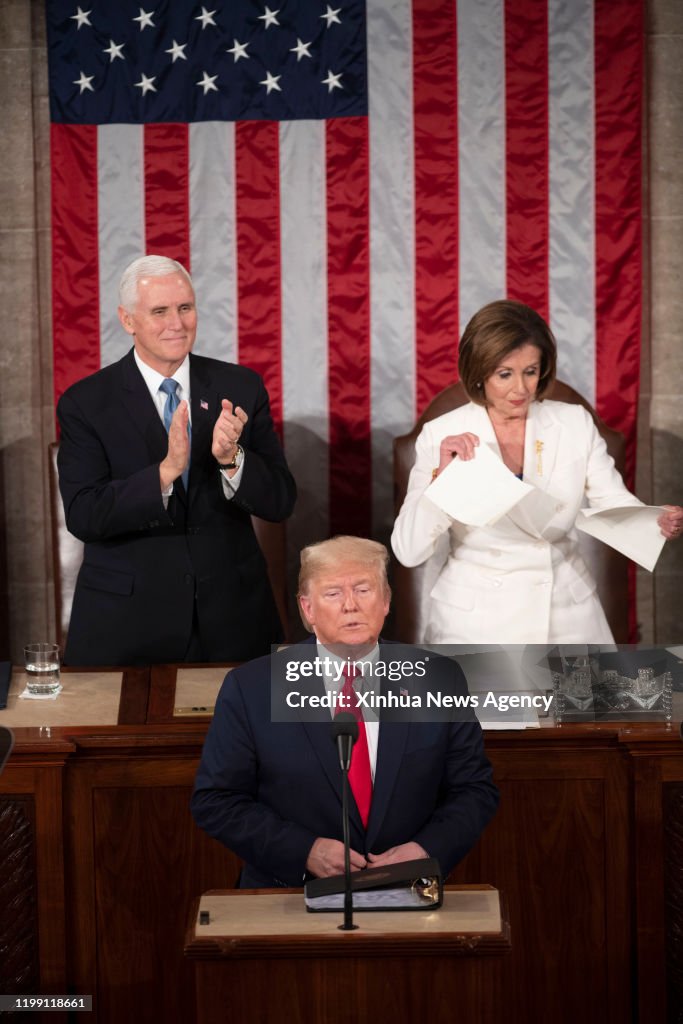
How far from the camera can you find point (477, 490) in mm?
3570

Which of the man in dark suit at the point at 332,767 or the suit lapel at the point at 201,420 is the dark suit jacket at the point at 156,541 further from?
the man in dark suit at the point at 332,767

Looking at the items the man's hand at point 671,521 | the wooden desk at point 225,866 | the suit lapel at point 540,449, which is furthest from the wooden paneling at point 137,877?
the man's hand at point 671,521

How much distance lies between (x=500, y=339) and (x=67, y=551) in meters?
1.90

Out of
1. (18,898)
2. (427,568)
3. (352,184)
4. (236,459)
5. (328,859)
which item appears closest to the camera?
(328,859)

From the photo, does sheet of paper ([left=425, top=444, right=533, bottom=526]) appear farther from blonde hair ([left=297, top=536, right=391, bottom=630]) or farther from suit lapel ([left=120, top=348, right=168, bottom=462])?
suit lapel ([left=120, top=348, right=168, bottom=462])

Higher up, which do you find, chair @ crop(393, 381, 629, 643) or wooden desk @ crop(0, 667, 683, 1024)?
chair @ crop(393, 381, 629, 643)

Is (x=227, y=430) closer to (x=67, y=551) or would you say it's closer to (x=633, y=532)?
(x=633, y=532)

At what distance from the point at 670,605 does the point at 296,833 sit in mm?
3133

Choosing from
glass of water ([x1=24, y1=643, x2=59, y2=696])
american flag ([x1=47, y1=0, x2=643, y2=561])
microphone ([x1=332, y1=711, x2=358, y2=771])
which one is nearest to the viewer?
microphone ([x1=332, y1=711, x2=358, y2=771])

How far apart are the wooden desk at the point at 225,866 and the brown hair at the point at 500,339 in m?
1.05

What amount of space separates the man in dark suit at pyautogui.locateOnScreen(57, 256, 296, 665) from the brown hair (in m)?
0.61

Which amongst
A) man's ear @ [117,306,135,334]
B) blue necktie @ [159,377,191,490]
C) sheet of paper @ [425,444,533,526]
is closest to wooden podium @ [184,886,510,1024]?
sheet of paper @ [425,444,533,526]

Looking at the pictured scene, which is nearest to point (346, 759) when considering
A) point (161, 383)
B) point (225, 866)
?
point (225, 866)

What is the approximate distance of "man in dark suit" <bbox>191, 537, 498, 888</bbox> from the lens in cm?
268
